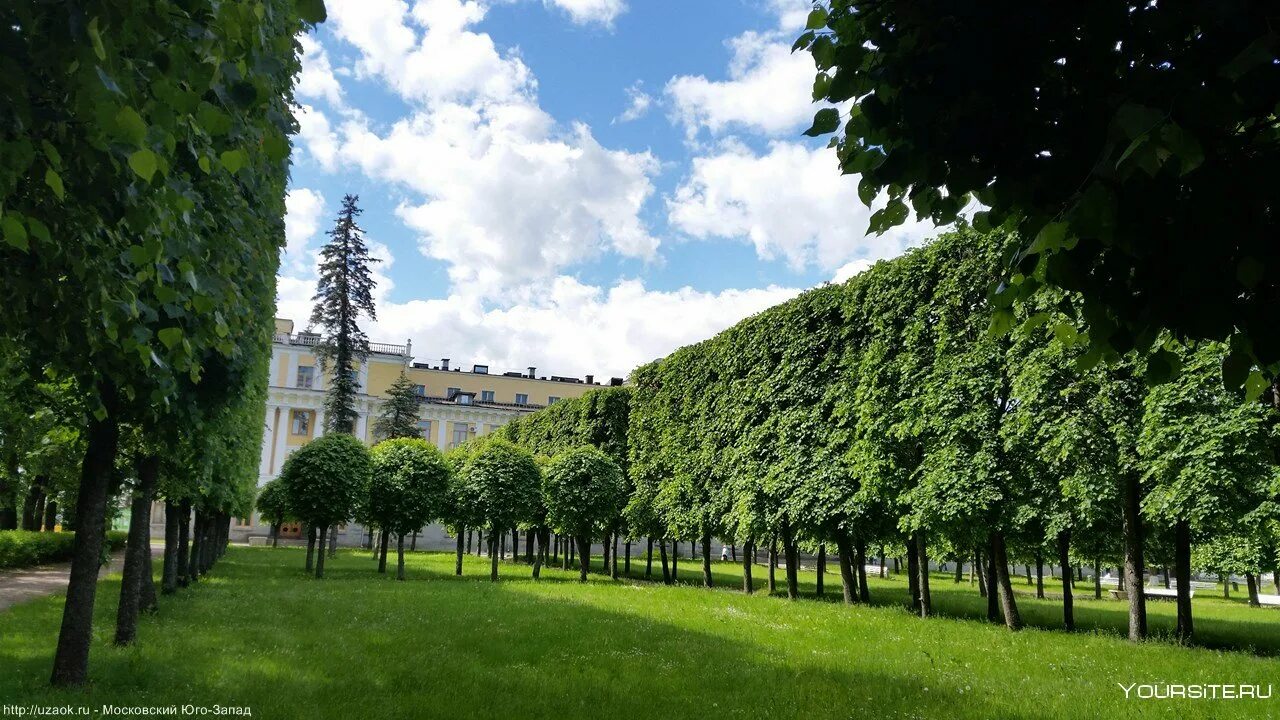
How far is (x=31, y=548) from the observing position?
28234mm

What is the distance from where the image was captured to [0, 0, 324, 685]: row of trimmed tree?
3.22 m

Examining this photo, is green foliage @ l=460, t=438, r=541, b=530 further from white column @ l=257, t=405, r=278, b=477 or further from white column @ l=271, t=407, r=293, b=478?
white column @ l=271, t=407, r=293, b=478

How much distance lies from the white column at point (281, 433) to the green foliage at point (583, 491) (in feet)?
133

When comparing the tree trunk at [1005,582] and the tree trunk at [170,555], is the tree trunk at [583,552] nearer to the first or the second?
the tree trunk at [170,555]

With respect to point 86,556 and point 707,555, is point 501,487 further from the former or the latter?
point 86,556

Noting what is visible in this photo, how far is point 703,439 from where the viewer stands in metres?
31.8

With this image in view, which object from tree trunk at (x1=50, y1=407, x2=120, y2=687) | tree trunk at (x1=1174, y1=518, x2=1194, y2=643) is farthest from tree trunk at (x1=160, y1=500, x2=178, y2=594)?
tree trunk at (x1=1174, y1=518, x2=1194, y2=643)

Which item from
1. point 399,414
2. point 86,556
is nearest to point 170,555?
point 86,556

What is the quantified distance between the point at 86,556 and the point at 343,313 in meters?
44.5

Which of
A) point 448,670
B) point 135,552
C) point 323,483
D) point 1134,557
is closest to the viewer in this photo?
point 448,670

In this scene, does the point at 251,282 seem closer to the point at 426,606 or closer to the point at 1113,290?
the point at 1113,290

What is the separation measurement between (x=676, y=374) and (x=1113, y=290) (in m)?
31.7

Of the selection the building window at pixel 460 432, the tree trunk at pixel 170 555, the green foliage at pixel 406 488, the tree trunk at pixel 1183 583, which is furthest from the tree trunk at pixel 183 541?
the building window at pixel 460 432

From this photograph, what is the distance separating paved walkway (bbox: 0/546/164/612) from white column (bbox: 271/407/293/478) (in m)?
35.5
